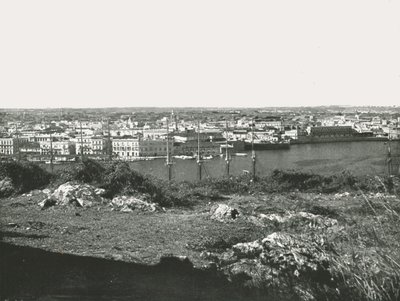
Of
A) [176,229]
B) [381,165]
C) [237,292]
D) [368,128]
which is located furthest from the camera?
[368,128]

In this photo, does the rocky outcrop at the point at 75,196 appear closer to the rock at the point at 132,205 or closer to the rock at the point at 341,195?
the rock at the point at 132,205

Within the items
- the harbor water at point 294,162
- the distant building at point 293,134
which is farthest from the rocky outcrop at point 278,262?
the distant building at point 293,134

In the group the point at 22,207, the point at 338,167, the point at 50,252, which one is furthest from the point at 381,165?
the point at 50,252

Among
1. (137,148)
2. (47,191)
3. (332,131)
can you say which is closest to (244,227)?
(47,191)

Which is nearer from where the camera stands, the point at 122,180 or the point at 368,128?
the point at 122,180

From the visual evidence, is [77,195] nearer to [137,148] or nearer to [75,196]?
[75,196]

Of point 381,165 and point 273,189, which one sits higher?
point 273,189

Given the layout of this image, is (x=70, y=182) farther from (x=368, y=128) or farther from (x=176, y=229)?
(x=368, y=128)
